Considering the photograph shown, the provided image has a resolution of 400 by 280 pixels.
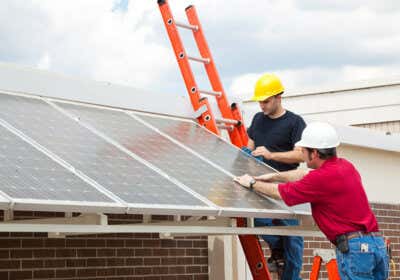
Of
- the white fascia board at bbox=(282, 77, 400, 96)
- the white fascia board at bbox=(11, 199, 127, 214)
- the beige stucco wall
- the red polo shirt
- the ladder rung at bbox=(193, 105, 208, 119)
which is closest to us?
the white fascia board at bbox=(11, 199, 127, 214)

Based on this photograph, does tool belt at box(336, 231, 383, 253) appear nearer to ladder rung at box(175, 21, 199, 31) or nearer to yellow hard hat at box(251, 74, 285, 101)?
yellow hard hat at box(251, 74, 285, 101)

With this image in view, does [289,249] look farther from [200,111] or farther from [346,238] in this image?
[200,111]

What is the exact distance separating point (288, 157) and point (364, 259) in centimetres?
187

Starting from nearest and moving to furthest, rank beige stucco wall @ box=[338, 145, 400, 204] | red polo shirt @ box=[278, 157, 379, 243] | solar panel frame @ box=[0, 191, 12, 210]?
solar panel frame @ box=[0, 191, 12, 210]
red polo shirt @ box=[278, 157, 379, 243]
beige stucco wall @ box=[338, 145, 400, 204]

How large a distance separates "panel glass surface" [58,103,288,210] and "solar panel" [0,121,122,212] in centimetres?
145

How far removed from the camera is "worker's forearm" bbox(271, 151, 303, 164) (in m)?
10.4

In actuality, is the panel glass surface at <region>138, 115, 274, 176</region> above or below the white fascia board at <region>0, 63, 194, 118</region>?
below

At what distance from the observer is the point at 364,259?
893cm

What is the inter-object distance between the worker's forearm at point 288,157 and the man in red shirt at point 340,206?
1.11 m

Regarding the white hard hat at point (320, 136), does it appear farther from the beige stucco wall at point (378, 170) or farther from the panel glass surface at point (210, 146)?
the beige stucco wall at point (378, 170)

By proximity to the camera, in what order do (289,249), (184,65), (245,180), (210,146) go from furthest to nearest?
1. (184,65)
2. (210,146)
3. (289,249)
4. (245,180)

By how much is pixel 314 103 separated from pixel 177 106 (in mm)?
15771

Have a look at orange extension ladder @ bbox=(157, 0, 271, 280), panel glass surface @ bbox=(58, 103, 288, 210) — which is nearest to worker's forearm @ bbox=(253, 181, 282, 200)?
panel glass surface @ bbox=(58, 103, 288, 210)

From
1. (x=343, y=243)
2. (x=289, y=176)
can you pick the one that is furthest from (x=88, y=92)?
(x=343, y=243)
